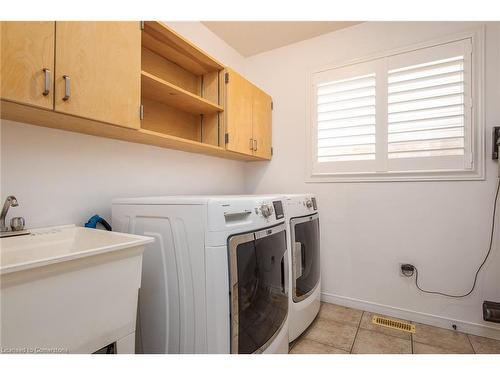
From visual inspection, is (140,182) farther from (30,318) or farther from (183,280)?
(30,318)

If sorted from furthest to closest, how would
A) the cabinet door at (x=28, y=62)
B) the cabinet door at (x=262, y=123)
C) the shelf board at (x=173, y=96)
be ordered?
1. the cabinet door at (x=262, y=123)
2. the shelf board at (x=173, y=96)
3. the cabinet door at (x=28, y=62)

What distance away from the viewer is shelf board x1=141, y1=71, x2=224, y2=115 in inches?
59.3

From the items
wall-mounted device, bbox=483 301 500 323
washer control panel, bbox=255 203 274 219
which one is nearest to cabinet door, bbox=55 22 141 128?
washer control panel, bbox=255 203 274 219

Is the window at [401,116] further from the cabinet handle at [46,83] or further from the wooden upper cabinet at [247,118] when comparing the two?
the cabinet handle at [46,83]

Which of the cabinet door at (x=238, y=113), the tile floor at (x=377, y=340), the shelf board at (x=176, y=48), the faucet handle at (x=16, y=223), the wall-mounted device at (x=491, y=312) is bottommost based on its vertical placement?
the tile floor at (x=377, y=340)

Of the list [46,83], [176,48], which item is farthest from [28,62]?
[176,48]

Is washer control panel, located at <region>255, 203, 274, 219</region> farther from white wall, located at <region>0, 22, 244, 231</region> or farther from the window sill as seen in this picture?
the window sill

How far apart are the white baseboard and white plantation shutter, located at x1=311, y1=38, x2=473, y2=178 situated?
114 cm

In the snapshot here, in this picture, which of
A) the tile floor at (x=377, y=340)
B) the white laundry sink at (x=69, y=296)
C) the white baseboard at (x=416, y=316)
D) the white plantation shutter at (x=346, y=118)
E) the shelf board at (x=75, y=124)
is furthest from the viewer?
the white plantation shutter at (x=346, y=118)

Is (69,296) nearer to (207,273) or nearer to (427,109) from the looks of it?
(207,273)

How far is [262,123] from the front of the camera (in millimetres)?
2518

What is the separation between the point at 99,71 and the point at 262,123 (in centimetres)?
159

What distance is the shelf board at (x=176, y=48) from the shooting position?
4.96 feet

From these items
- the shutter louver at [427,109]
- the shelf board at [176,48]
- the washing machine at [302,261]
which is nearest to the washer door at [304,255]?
the washing machine at [302,261]
